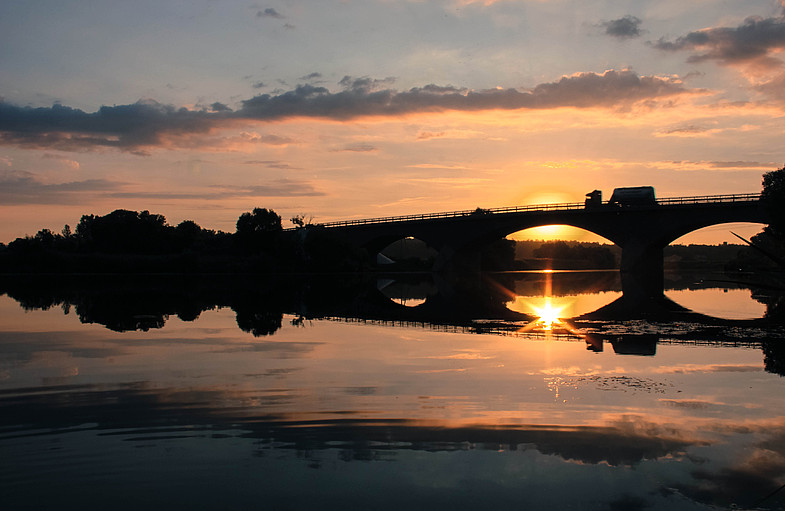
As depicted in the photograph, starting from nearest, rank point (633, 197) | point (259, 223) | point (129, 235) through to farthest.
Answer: point (633, 197)
point (259, 223)
point (129, 235)

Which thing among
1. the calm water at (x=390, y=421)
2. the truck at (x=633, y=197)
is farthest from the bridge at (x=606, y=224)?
the calm water at (x=390, y=421)

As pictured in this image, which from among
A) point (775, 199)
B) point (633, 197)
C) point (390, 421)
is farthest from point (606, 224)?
point (390, 421)

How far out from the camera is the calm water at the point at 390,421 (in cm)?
616

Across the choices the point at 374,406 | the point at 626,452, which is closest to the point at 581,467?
the point at 626,452

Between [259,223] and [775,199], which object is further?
[259,223]

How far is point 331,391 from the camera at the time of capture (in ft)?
34.4

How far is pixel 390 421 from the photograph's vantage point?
27.9 feet

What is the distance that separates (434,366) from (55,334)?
11.2 metres

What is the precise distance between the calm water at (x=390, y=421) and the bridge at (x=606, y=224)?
5324 cm

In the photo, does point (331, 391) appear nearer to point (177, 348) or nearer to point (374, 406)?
point (374, 406)

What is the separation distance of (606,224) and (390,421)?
70.7m

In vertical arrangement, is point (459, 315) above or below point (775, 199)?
below

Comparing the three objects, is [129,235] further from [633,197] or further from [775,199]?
[775,199]

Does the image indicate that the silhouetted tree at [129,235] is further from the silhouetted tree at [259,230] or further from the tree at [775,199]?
the tree at [775,199]
